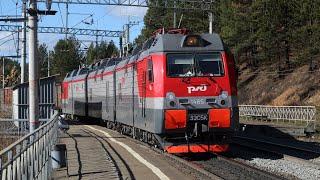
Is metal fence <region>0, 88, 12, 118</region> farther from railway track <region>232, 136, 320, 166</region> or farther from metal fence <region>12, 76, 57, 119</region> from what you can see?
railway track <region>232, 136, 320, 166</region>

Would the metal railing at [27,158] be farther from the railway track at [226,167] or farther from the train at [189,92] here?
the train at [189,92]

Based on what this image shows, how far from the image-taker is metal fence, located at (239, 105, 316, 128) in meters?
33.1

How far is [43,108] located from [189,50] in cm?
1220

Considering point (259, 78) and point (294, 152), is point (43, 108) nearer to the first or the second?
point (294, 152)

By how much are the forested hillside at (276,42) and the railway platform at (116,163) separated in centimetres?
2449

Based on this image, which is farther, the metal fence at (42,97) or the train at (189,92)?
the metal fence at (42,97)

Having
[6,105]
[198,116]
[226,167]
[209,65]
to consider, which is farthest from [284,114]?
[226,167]

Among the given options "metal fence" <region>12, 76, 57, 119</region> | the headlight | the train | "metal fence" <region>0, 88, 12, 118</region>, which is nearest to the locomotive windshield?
the train

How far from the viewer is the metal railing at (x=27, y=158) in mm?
6219

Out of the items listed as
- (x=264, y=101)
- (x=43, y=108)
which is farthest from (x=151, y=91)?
(x=264, y=101)

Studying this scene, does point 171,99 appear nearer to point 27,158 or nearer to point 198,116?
point 198,116

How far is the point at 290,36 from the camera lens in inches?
1863

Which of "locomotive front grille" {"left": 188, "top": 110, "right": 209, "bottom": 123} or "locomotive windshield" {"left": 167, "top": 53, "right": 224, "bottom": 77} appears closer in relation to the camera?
"locomotive front grille" {"left": 188, "top": 110, "right": 209, "bottom": 123}

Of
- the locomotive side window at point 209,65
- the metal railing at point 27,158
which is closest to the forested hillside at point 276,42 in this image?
the locomotive side window at point 209,65
